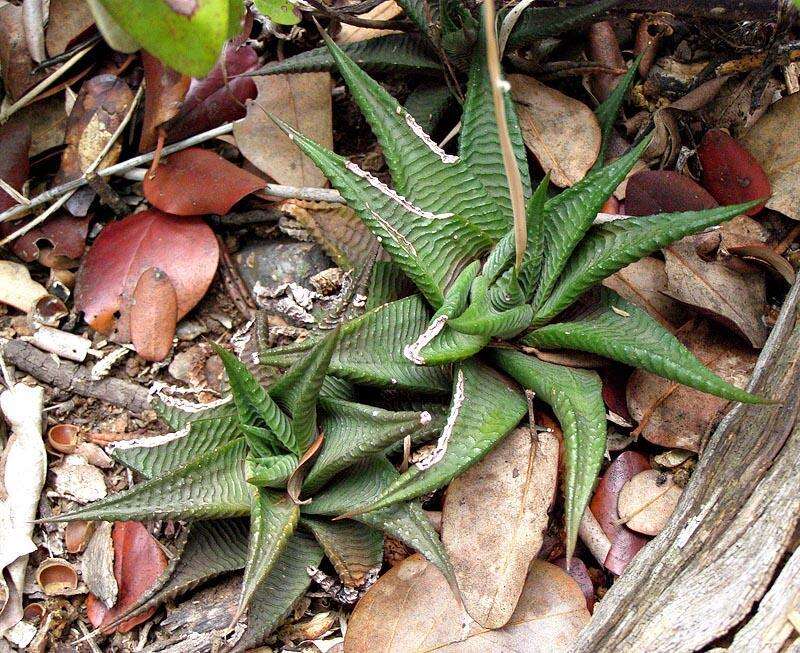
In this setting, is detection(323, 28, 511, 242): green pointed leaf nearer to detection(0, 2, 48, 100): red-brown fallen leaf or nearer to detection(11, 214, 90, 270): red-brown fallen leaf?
detection(11, 214, 90, 270): red-brown fallen leaf

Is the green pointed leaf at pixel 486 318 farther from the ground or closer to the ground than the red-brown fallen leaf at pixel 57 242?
farther from the ground

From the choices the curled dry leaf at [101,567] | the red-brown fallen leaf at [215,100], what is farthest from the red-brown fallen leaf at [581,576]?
the red-brown fallen leaf at [215,100]

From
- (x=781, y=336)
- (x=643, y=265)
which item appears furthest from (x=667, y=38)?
(x=781, y=336)

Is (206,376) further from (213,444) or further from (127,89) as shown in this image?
(127,89)

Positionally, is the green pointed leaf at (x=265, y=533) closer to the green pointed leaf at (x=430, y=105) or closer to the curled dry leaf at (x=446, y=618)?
the curled dry leaf at (x=446, y=618)

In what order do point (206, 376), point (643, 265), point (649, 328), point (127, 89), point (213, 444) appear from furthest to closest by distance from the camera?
point (127, 89) < point (206, 376) < point (643, 265) < point (213, 444) < point (649, 328)

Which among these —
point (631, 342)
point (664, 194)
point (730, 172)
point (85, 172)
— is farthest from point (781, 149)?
point (85, 172)

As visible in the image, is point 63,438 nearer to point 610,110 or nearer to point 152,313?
point 152,313
